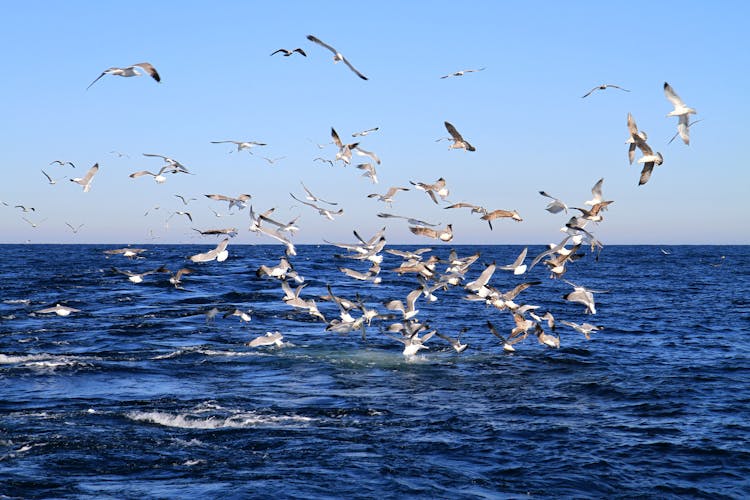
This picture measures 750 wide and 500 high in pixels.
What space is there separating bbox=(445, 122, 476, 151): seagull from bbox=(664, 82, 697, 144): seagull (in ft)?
15.1

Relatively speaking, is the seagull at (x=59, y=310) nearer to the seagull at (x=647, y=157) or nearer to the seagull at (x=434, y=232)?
the seagull at (x=434, y=232)

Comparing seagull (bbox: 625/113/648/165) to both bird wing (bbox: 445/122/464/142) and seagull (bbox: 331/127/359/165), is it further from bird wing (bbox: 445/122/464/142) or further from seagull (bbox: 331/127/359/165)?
seagull (bbox: 331/127/359/165)

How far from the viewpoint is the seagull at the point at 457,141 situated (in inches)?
675

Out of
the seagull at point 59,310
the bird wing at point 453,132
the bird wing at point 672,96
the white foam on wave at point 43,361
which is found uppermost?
the bird wing at point 672,96

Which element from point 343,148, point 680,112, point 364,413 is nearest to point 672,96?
point 680,112

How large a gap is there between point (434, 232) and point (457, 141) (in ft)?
7.35

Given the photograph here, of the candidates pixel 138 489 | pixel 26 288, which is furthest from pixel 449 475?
pixel 26 288

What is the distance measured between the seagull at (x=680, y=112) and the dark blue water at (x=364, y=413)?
21.9 feet

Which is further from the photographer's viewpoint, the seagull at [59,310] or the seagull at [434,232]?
the seagull at [59,310]

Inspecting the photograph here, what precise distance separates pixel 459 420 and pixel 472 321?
2278cm

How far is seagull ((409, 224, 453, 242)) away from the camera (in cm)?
1808

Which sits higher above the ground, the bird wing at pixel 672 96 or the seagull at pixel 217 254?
the bird wing at pixel 672 96

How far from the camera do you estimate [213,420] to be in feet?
60.0

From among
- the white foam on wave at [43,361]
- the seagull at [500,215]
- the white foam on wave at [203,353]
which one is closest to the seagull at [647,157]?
the seagull at [500,215]
